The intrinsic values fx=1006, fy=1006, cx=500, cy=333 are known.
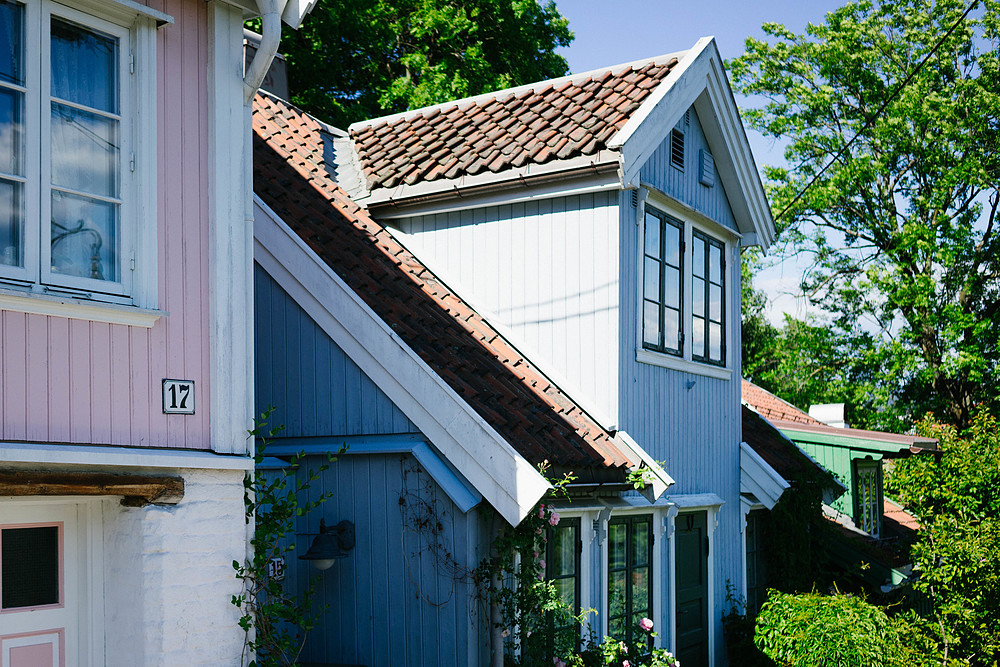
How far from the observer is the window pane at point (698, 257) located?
10922 mm

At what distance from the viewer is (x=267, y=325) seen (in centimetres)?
875

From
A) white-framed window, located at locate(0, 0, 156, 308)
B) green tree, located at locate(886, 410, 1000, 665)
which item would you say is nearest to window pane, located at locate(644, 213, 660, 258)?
green tree, located at locate(886, 410, 1000, 665)

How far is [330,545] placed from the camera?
25.4 ft

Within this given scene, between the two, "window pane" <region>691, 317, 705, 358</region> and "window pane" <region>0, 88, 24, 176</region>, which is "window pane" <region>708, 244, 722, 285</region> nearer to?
"window pane" <region>691, 317, 705, 358</region>

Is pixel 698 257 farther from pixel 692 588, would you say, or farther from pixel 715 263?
pixel 692 588

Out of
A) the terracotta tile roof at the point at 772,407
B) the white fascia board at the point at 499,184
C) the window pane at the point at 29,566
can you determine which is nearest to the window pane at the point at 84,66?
the window pane at the point at 29,566

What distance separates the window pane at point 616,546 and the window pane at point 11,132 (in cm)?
596

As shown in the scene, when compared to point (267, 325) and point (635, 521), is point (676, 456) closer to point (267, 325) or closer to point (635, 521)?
point (635, 521)

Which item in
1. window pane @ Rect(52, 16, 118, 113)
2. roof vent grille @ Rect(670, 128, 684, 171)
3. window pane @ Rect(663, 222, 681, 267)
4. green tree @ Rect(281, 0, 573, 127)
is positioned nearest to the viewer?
window pane @ Rect(52, 16, 118, 113)

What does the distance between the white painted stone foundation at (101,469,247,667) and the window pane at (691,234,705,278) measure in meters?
6.45

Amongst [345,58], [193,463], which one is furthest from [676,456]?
[345,58]

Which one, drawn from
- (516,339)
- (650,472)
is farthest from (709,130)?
(650,472)

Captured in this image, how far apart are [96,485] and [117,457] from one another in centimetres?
17

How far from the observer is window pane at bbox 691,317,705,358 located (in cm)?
1081
